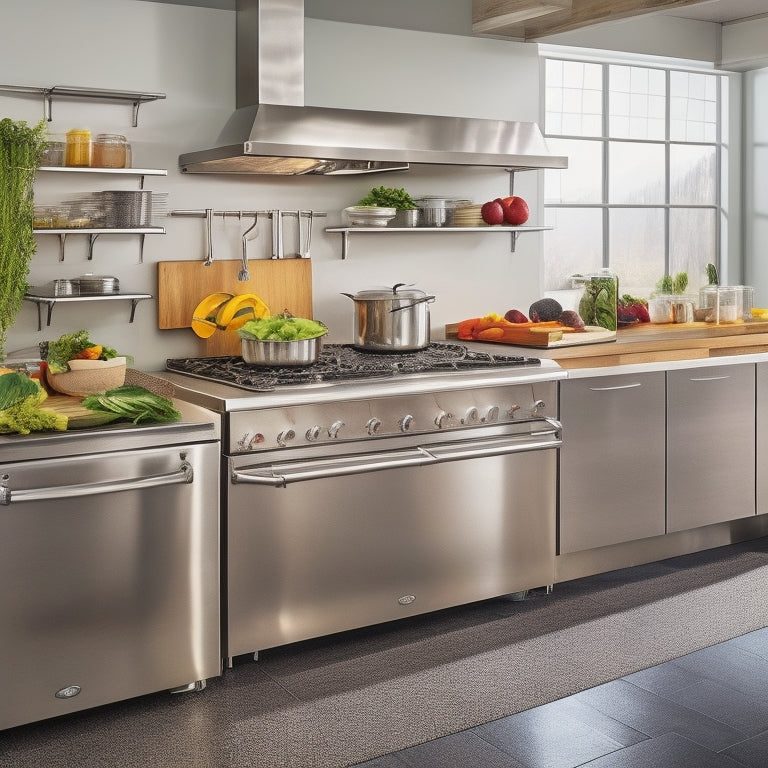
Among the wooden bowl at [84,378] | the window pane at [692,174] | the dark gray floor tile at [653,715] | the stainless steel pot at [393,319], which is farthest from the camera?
the window pane at [692,174]

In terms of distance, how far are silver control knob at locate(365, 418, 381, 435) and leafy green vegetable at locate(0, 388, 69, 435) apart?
0.98 meters

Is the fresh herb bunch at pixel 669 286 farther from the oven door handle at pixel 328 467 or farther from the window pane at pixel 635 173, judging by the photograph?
the oven door handle at pixel 328 467

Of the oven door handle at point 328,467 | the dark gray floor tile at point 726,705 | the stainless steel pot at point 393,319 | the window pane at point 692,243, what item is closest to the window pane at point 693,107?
the window pane at point 692,243

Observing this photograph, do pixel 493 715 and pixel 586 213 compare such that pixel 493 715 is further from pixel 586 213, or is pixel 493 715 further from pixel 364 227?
pixel 586 213

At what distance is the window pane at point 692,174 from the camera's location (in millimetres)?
5547

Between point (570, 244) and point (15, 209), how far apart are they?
2.83 meters

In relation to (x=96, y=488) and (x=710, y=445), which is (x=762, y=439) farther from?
(x=96, y=488)

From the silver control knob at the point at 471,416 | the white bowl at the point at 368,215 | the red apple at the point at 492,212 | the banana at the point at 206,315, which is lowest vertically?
the silver control knob at the point at 471,416

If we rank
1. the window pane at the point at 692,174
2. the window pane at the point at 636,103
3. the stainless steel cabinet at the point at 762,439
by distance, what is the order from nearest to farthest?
1. the stainless steel cabinet at the point at 762,439
2. the window pane at the point at 636,103
3. the window pane at the point at 692,174

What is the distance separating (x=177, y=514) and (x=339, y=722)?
2.42ft

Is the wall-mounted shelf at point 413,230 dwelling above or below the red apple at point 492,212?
below

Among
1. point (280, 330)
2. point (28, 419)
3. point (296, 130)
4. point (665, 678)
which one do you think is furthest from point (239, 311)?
point (665, 678)

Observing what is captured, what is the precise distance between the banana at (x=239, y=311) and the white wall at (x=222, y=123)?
0.58 ft

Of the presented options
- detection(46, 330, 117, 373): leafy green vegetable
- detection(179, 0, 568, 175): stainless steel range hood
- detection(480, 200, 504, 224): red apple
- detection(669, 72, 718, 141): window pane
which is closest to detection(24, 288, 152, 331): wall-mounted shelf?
detection(46, 330, 117, 373): leafy green vegetable
